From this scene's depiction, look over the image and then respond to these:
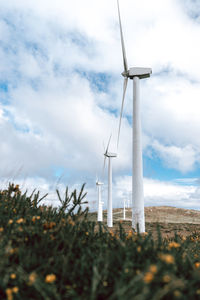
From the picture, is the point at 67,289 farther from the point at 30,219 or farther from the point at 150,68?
the point at 150,68

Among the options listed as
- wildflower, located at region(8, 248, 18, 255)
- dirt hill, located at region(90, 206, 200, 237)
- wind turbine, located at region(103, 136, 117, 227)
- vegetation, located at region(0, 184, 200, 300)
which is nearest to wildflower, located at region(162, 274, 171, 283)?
vegetation, located at region(0, 184, 200, 300)

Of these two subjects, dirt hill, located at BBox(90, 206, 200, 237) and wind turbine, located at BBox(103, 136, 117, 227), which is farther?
wind turbine, located at BBox(103, 136, 117, 227)

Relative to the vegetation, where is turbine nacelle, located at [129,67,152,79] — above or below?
above

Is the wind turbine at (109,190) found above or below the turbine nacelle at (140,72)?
below

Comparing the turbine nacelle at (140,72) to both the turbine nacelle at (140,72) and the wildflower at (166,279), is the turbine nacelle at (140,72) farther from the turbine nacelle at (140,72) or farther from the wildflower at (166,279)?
the wildflower at (166,279)

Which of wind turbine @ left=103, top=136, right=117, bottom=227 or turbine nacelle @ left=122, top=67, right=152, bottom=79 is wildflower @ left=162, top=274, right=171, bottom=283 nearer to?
turbine nacelle @ left=122, top=67, right=152, bottom=79

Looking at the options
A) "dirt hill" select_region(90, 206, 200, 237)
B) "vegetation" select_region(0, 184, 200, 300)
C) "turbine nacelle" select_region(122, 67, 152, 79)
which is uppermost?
"turbine nacelle" select_region(122, 67, 152, 79)

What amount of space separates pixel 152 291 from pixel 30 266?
1357 millimetres

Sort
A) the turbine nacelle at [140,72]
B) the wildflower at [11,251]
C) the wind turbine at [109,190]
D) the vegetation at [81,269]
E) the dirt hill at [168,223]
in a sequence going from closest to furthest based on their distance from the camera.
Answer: the vegetation at [81,269] < the wildflower at [11,251] < the dirt hill at [168,223] < the turbine nacelle at [140,72] < the wind turbine at [109,190]

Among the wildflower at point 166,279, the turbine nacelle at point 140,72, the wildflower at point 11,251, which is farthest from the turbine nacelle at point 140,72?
the wildflower at point 166,279

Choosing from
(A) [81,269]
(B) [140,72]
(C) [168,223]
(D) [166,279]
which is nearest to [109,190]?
(C) [168,223]

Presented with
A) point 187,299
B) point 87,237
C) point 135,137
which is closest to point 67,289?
point 187,299

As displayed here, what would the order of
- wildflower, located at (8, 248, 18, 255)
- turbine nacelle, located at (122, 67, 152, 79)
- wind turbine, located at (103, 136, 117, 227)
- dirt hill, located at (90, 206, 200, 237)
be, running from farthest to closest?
wind turbine, located at (103, 136, 117, 227)
turbine nacelle, located at (122, 67, 152, 79)
dirt hill, located at (90, 206, 200, 237)
wildflower, located at (8, 248, 18, 255)

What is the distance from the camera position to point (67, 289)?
239 centimetres
